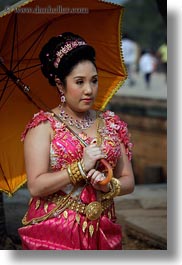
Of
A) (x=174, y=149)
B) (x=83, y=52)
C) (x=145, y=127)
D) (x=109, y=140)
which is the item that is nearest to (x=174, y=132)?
(x=174, y=149)

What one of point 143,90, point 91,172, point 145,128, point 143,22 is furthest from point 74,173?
point 143,22

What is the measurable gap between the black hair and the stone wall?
33.8 ft

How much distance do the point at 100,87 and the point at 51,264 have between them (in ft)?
3.41

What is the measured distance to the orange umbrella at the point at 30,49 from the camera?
12.3 feet

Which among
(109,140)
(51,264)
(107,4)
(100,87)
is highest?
(107,4)

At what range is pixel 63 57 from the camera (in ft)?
10.9

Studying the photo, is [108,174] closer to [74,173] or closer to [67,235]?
[74,173]

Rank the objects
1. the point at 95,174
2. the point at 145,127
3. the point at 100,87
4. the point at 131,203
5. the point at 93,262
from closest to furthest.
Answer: the point at 95,174
the point at 93,262
the point at 100,87
the point at 131,203
the point at 145,127

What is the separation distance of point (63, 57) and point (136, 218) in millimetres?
2772

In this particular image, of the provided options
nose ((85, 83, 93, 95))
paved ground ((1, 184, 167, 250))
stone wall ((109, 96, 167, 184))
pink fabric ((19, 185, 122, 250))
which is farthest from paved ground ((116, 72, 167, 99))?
nose ((85, 83, 93, 95))

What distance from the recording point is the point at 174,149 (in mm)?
3764

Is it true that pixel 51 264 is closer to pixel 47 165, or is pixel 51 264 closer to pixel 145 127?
pixel 47 165

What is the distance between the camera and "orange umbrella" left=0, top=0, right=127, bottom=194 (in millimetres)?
3754

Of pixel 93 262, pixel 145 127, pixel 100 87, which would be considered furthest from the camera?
pixel 145 127
